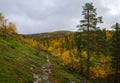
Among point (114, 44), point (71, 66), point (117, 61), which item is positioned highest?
point (114, 44)

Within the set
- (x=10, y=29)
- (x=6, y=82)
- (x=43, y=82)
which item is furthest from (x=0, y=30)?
(x=6, y=82)

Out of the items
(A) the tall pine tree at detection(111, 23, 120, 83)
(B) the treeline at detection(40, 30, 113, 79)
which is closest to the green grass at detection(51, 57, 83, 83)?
(B) the treeline at detection(40, 30, 113, 79)

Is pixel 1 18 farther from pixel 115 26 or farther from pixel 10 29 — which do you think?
pixel 115 26

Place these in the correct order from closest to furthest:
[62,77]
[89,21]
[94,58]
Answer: [89,21]
[62,77]
[94,58]

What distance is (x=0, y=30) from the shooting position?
134 metres

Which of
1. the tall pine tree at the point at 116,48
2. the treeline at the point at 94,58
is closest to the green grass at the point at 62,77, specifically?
the treeline at the point at 94,58

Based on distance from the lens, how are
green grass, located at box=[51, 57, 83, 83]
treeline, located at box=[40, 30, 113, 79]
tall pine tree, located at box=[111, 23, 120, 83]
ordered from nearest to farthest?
treeline, located at box=[40, 30, 113, 79], tall pine tree, located at box=[111, 23, 120, 83], green grass, located at box=[51, 57, 83, 83]

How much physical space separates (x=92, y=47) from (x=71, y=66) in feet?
188

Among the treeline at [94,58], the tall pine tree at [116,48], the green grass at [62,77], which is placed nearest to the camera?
the treeline at [94,58]

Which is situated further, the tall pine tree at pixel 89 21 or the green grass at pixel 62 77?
the green grass at pixel 62 77

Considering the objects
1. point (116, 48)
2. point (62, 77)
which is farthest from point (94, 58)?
point (116, 48)

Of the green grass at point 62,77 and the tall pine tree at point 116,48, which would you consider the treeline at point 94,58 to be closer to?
the tall pine tree at point 116,48

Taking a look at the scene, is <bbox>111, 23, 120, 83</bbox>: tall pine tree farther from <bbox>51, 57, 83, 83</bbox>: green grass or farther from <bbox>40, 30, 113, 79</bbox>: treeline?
<bbox>51, 57, 83, 83</bbox>: green grass

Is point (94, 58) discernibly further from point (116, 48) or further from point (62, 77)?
point (116, 48)
